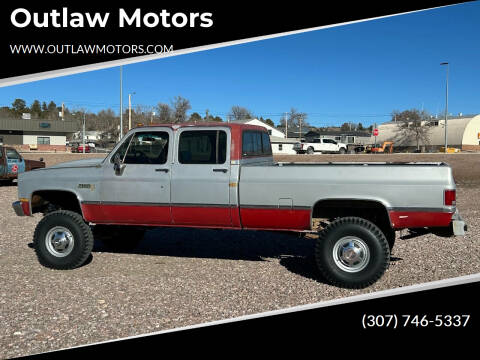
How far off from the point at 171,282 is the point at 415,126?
68063mm

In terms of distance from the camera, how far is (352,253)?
568cm

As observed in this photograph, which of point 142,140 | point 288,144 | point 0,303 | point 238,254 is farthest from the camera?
point 288,144

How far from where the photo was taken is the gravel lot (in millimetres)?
4586

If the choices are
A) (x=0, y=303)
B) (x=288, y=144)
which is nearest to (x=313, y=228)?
(x=0, y=303)

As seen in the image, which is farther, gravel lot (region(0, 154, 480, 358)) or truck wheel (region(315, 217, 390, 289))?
truck wheel (region(315, 217, 390, 289))

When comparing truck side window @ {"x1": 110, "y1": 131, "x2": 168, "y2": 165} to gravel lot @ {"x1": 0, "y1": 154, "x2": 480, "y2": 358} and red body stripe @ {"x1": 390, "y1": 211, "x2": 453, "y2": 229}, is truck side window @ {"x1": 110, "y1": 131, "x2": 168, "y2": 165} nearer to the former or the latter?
gravel lot @ {"x1": 0, "y1": 154, "x2": 480, "y2": 358}

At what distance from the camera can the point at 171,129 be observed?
6.41 m

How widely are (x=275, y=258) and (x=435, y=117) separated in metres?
71.1

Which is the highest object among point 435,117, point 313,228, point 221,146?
point 435,117

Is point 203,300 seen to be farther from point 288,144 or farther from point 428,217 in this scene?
point 288,144

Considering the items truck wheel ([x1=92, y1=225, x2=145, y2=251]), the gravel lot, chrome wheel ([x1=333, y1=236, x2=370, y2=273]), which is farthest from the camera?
truck wheel ([x1=92, y1=225, x2=145, y2=251])

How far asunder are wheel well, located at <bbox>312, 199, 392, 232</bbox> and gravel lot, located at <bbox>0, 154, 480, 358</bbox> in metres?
0.35

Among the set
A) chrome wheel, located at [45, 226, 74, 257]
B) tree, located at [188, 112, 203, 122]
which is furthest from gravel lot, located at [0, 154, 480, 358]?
tree, located at [188, 112, 203, 122]

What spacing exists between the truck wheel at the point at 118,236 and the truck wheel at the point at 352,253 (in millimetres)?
3111
